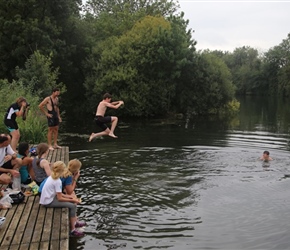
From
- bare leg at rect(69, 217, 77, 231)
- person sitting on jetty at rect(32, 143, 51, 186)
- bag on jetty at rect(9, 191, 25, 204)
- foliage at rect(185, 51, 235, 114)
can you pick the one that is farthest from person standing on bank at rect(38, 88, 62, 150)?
foliage at rect(185, 51, 235, 114)

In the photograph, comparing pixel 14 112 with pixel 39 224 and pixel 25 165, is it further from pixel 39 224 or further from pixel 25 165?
pixel 39 224

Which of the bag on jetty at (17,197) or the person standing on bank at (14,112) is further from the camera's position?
the person standing on bank at (14,112)

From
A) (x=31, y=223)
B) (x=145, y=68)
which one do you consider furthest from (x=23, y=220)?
(x=145, y=68)

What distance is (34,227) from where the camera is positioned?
23.7 feet

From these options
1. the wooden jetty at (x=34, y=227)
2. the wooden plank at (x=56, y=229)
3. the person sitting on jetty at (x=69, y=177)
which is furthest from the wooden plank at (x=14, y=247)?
the person sitting on jetty at (x=69, y=177)

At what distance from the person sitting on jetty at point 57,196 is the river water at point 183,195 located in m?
0.50

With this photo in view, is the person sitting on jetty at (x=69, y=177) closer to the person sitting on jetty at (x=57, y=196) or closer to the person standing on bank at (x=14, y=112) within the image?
the person sitting on jetty at (x=57, y=196)

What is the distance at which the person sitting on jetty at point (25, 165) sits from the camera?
31.1 feet

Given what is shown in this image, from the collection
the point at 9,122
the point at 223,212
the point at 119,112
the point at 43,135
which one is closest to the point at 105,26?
the point at 119,112

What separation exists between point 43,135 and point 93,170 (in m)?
3.49

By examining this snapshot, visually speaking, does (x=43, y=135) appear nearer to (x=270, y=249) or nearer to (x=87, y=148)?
(x=87, y=148)

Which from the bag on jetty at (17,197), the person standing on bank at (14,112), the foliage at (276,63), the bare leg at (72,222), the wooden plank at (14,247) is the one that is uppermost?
the foliage at (276,63)

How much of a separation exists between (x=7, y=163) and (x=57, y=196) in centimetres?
203

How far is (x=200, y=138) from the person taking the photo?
79.3 feet
